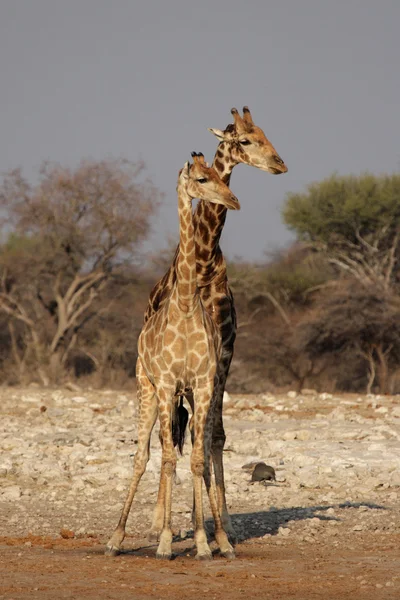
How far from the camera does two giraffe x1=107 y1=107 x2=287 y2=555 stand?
8.09 meters

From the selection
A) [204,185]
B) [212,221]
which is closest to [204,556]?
[204,185]

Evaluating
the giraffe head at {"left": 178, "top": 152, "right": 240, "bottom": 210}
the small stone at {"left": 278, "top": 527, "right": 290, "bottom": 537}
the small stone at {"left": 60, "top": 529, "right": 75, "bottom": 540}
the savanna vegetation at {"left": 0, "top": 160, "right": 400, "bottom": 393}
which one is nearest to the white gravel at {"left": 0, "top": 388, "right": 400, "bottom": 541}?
the small stone at {"left": 278, "top": 527, "right": 290, "bottom": 537}

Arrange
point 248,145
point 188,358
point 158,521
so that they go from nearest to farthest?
point 188,358 → point 158,521 → point 248,145

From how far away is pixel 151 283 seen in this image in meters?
34.8

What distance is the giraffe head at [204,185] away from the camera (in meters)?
7.02

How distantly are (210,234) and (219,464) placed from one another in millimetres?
1853

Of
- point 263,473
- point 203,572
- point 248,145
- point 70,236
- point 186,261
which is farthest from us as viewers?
point 70,236

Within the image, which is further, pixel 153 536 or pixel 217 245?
pixel 217 245

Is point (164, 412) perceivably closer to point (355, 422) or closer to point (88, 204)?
point (355, 422)

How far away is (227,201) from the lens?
697 cm

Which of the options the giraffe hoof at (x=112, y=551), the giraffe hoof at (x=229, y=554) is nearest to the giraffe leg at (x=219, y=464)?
the giraffe hoof at (x=229, y=554)

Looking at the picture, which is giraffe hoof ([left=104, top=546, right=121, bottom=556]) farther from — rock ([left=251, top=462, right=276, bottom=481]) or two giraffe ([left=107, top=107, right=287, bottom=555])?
rock ([left=251, top=462, right=276, bottom=481])

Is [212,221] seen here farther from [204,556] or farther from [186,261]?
[204,556]

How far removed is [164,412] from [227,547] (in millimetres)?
1039
